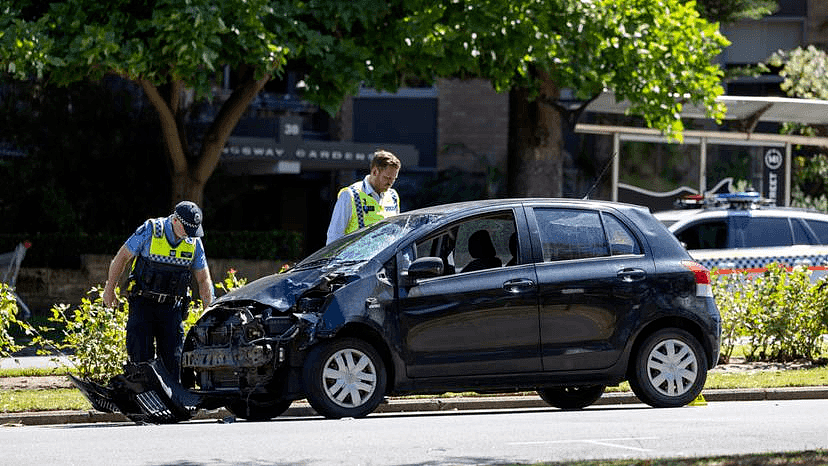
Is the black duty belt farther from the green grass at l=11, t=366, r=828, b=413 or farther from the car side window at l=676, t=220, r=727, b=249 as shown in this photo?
the car side window at l=676, t=220, r=727, b=249

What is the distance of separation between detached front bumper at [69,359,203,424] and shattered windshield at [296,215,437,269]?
1.29 m

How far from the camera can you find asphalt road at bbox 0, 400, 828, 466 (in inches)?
356

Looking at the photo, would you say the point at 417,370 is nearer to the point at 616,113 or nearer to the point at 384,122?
the point at 616,113

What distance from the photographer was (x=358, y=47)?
19.3 metres

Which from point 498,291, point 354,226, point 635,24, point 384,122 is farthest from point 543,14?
point 384,122

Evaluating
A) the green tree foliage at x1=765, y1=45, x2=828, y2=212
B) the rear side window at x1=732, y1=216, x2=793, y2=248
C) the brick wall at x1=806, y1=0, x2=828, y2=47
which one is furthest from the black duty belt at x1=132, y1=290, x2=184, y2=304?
the brick wall at x1=806, y1=0, x2=828, y2=47

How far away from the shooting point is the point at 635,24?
67.4 feet

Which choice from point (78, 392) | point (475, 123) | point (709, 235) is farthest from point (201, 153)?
point (475, 123)

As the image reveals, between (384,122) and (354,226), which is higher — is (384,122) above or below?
above

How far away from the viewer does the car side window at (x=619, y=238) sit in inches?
479

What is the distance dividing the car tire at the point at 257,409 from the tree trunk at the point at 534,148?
11938mm

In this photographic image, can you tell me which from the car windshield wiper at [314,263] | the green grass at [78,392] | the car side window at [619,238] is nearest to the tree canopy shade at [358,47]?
the green grass at [78,392]

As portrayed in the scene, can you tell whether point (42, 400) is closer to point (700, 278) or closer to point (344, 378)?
point (344, 378)

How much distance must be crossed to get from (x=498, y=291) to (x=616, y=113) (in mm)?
12563
